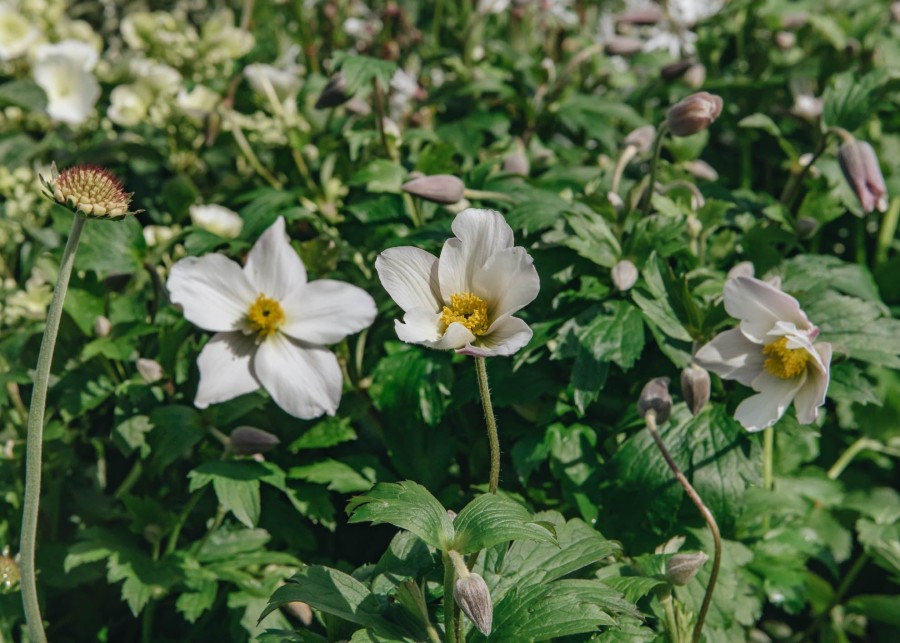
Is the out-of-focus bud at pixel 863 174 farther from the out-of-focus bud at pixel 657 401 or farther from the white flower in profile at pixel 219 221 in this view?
the white flower in profile at pixel 219 221

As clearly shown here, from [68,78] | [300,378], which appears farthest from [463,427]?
[68,78]

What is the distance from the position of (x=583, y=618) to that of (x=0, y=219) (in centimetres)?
181

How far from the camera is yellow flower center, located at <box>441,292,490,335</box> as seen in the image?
4.56ft

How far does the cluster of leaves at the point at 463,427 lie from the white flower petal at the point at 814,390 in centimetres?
11

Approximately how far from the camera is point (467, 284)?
1.43 meters

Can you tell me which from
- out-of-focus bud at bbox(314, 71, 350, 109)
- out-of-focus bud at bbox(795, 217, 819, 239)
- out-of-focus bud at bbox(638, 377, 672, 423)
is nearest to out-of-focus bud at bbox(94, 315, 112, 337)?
out-of-focus bud at bbox(314, 71, 350, 109)

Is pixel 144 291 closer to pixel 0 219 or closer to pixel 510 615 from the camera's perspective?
pixel 0 219

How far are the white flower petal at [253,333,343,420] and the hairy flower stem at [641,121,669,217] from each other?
0.73m

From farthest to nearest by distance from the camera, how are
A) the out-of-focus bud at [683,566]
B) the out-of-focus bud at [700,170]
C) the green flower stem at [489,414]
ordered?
the out-of-focus bud at [700,170] < the out-of-focus bud at [683,566] < the green flower stem at [489,414]

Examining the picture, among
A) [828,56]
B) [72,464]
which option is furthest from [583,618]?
[828,56]

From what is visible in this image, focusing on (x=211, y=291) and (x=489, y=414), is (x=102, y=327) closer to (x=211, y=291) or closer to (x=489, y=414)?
(x=211, y=291)

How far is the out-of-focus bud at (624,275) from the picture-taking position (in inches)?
66.9

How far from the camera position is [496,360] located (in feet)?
6.02

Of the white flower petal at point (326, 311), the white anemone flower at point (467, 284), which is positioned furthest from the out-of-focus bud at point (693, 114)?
the white flower petal at point (326, 311)
